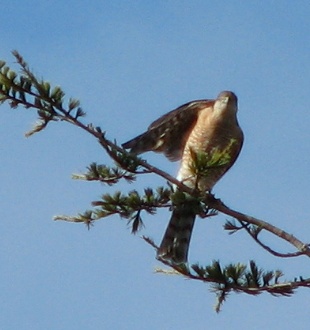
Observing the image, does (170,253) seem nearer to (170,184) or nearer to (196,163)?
(170,184)

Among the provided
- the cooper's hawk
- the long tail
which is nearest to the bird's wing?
the cooper's hawk

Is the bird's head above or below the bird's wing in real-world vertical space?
above

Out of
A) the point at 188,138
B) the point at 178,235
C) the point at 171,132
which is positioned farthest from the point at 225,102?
the point at 178,235

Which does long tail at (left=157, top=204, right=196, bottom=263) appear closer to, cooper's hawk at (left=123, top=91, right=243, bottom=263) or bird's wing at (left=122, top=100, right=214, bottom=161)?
cooper's hawk at (left=123, top=91, right=243, bottom=263)

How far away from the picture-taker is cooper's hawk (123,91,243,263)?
230 inches

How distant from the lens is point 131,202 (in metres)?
4.69

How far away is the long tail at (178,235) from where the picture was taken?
6.15m

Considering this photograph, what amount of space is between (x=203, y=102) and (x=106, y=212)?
2035 millimetres

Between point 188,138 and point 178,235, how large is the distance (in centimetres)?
62

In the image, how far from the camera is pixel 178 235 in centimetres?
630

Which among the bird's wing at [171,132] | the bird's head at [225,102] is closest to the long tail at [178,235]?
the bird's wing at [171,132]

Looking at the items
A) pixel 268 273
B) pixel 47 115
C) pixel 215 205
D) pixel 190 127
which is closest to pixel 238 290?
pixel 268 273

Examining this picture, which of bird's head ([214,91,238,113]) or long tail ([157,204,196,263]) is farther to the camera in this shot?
bird's head ([214,91,238,113])

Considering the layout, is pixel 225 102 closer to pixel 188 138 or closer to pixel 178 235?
pixel 188 138
